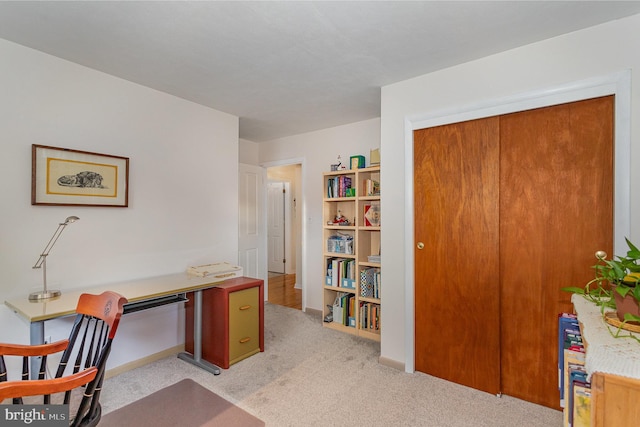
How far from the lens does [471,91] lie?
2.27 metres

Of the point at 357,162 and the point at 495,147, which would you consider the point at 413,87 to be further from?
the point at 357,162

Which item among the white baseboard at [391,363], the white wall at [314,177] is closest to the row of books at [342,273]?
the white wall at [314,177]

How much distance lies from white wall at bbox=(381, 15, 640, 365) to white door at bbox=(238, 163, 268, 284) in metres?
2.20

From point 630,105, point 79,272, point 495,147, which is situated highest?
point 630,105

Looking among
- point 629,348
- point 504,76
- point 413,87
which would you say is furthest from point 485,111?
point 629,348

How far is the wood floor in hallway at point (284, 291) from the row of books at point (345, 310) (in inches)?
35.4

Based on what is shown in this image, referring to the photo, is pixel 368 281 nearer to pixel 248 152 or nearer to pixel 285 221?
pixel 248 152

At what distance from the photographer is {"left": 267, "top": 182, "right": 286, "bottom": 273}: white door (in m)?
6.46

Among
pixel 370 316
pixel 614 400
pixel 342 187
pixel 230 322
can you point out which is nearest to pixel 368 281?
pixel 370 316

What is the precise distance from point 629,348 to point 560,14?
175cm

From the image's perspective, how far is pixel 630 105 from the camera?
176 centimetres

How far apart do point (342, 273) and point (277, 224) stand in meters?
3.21

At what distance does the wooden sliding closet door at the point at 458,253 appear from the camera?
2.22m

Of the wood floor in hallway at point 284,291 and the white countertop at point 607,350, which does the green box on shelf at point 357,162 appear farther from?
the white countertop at point 607,350
